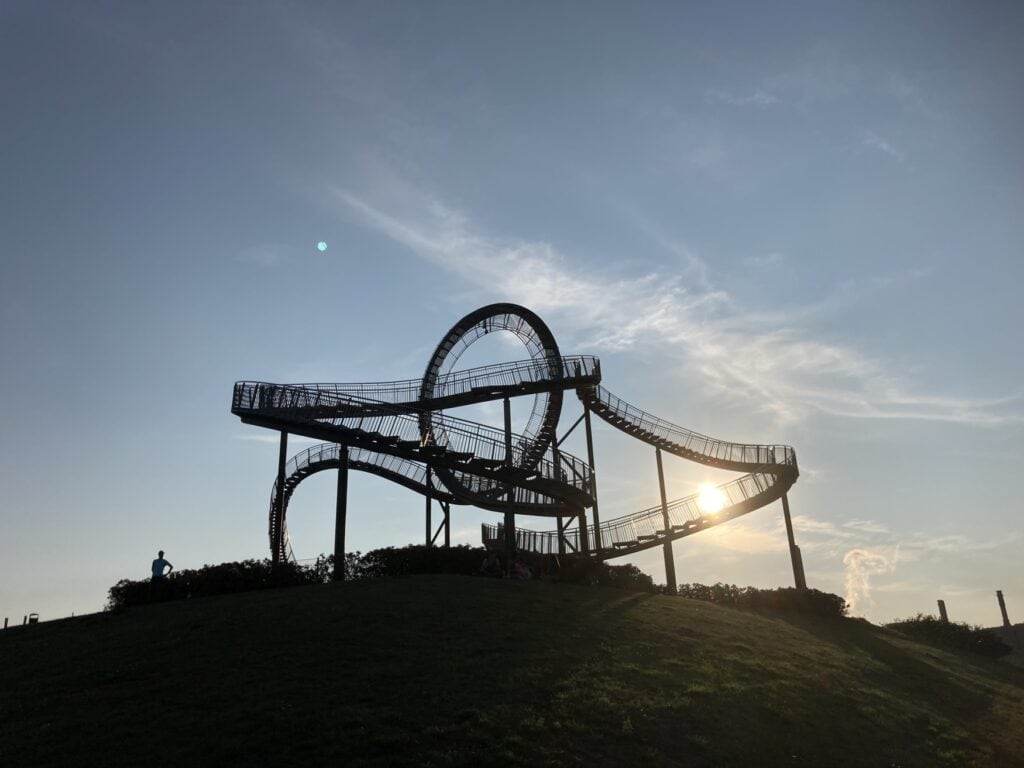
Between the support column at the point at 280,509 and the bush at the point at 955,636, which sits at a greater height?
the support column at the point at 280,509

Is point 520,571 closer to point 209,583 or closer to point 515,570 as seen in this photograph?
point 515,570

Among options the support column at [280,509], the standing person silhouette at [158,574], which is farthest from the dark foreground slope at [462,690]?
the support column at [280,509]

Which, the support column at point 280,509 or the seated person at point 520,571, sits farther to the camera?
the support column at point 280,509

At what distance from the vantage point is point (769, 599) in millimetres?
34781

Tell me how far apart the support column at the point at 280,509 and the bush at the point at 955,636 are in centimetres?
2645

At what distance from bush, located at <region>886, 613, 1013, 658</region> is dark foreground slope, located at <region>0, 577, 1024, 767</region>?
8.51m

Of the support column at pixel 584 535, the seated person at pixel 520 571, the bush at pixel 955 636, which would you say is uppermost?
the support column at pixel 584 535

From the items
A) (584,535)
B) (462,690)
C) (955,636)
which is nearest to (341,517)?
(584,535)

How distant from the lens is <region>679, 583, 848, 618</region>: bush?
3444 centimetres

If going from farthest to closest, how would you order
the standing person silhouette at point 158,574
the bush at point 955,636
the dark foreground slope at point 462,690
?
the bush at point 955,636
the standing person silhouette at point 158,574
the dark foreground slope at point 462,690

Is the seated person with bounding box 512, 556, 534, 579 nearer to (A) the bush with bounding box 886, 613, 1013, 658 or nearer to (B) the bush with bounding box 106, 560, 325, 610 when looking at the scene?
(B) the bush with bounding box 106, 560, 325, 610

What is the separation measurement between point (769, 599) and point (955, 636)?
27.0 ft

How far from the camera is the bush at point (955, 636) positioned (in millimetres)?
34906

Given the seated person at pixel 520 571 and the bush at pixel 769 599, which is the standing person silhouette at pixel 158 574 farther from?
the bush at pixel 769 599
